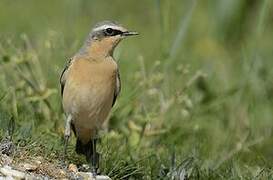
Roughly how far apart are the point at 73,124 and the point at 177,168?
1012 millimetres

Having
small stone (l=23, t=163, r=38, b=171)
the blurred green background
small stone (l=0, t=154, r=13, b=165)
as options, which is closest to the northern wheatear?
the blurred green background

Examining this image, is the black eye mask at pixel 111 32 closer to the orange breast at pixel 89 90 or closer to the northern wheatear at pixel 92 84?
the northern wheatear at pixel 92 84

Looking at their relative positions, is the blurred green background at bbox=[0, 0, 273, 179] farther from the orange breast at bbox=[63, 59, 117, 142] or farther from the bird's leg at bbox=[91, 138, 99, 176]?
the orange breast at bbox=[63, 59, 117, 142]

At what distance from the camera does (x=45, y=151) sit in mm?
6863

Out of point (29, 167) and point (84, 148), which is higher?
point (29, 167)

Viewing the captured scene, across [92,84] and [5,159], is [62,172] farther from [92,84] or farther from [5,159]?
[92,84]

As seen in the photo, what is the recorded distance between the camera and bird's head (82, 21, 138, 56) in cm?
740

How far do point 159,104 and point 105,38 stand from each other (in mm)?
1568

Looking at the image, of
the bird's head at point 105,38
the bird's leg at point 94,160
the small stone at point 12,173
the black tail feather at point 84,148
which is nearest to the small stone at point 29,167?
the small stone at point 12,173

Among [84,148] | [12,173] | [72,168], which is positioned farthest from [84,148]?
[12,173]

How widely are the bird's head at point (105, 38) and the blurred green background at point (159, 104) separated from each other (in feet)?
2.46

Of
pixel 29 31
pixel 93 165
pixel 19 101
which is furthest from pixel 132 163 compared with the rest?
pixel 29 31

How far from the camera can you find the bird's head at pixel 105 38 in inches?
291

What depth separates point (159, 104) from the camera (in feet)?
29.0
